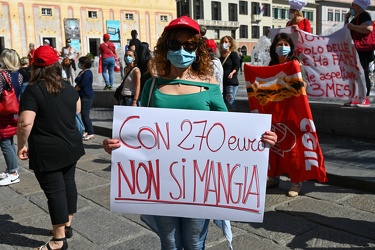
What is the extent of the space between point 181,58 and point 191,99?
23cm

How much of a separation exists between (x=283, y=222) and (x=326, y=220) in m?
0.38

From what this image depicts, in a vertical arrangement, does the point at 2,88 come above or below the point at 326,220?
above

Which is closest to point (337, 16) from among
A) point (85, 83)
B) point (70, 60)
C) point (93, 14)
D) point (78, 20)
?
point (93, 14)

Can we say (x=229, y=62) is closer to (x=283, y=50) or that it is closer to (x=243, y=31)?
(x=283, y=50)

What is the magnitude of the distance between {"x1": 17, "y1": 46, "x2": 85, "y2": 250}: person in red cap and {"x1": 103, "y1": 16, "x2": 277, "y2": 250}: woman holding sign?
3.63 feet

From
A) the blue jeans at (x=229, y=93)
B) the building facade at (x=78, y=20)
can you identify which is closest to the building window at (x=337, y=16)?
the building facade at (x=78, y=20)

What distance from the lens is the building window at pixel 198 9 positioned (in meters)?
56.9

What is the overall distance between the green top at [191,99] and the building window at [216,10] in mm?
58586

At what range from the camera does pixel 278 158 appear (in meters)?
4.68

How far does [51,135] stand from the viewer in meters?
3.32

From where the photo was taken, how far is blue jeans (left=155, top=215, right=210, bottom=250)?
243 cm

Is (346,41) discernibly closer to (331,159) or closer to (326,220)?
(331,159)

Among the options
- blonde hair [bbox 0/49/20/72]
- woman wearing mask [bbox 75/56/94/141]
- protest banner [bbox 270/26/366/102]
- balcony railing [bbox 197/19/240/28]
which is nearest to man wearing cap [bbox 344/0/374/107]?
protest banner [bbox 270/26/366/102]

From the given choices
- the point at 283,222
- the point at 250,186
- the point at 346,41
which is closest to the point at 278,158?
the point at 283,222
